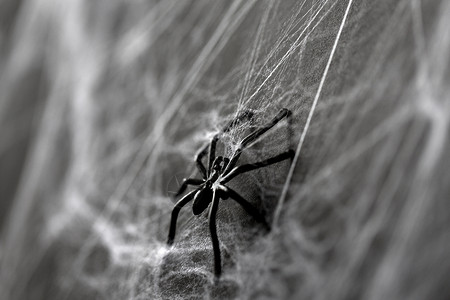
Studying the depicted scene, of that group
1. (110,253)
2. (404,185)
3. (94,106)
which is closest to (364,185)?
(404,185)

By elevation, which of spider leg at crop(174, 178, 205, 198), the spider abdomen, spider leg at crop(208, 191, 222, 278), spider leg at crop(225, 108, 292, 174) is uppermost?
spider leg at crop(174, 178, 205, 198)

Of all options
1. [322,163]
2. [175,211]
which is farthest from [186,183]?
[322,163]

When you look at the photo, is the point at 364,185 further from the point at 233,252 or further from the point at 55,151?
the point at 55,151

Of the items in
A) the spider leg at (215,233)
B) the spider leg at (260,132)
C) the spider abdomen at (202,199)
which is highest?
the spider leg at (260,132)

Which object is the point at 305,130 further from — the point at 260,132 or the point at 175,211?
the point at 175,211

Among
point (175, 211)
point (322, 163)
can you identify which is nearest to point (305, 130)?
point (322, 163)

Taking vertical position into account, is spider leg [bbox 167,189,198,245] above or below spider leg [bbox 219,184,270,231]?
above
